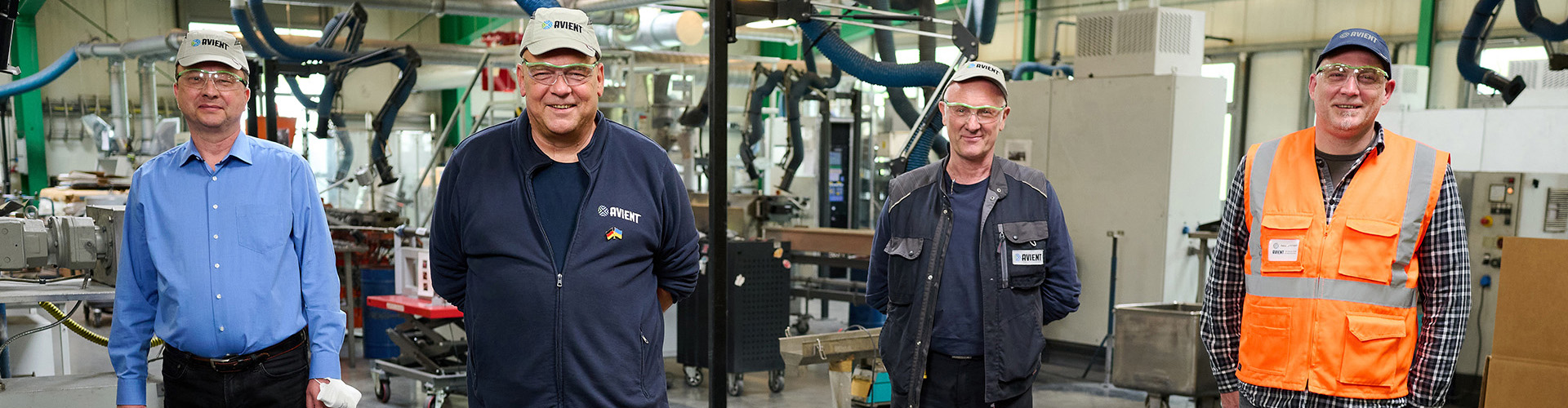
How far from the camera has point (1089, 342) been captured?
21.4 ft

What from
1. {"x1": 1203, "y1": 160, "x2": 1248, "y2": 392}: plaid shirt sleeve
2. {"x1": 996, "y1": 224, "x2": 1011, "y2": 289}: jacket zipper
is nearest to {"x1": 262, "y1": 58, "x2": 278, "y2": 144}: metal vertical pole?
{"x1": 996, "y1": 224, "x2": 1011, "y2": 289}: jacket zipper

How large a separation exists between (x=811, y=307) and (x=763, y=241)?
4.50 metres

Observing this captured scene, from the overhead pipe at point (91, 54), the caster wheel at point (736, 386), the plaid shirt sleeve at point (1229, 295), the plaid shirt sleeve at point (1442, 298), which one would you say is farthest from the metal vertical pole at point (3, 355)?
the overhead pipe at point (91, 54)

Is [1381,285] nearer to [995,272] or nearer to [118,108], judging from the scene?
[995,272]

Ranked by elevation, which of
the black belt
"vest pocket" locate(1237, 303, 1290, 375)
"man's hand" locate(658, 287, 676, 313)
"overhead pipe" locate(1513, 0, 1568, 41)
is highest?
"overhead pipe" locate(1513, 0, 1568, 41)

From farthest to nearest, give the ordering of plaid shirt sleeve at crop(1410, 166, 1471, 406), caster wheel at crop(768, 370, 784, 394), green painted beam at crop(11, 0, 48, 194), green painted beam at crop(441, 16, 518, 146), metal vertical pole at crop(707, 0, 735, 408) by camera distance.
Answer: green painted beam at crop(441, 16, 518, 146) → green painted beam at crop(11, 0, 48, 194) → caster wheel at crop(768, 370, 784, 394) → metal vertical pole at crop(707, 0, 735, 408) → plaid shirt sleeve at crop(1410, 166, 1471, 406)

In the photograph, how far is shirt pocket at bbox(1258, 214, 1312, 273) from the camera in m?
2.18

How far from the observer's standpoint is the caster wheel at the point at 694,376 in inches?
240

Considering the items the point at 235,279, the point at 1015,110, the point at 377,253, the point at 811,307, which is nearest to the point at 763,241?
the point at 1015,110

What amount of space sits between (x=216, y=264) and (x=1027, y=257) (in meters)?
1.82

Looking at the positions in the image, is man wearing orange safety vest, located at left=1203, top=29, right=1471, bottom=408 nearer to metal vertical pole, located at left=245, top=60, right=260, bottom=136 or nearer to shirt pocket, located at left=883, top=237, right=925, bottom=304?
shirt pocket, located at left=883, top=237, right=925, bottom=304

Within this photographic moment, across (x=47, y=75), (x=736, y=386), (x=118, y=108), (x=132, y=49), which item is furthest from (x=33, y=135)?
(x=736, y=386)

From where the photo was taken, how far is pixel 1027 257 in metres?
2.58

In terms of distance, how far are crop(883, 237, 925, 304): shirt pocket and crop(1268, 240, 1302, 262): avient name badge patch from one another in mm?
787
